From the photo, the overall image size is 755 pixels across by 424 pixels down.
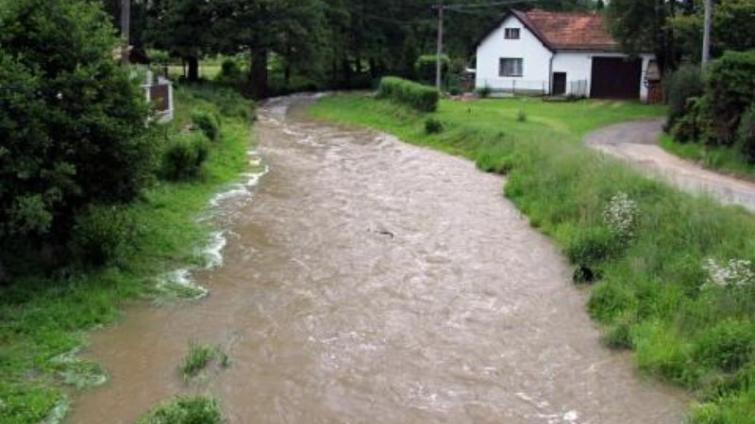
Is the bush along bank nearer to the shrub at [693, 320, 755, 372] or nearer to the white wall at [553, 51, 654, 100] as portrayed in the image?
the shrub at [693, 320, 755, 372]

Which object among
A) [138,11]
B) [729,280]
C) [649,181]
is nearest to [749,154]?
[649,181]

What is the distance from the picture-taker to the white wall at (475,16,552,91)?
55969 millimetres

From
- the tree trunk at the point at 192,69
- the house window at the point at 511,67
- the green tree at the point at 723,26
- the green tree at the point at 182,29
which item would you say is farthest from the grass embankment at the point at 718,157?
the tree trunk at the point at 192,69

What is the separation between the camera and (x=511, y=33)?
188 ft

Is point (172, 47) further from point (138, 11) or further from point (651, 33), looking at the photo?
point (651, 33)

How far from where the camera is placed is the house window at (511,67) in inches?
2246

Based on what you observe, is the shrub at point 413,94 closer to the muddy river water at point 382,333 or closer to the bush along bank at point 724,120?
the bush along bank at point 724,120

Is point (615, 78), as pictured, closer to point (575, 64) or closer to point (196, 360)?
point (575, 64)

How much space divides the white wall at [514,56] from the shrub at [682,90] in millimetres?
22898

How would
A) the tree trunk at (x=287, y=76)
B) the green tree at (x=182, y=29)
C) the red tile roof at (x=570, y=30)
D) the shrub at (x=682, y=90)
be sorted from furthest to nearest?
the tree trunk at (x=287, y=76)
the red tile roof at (x=570, y=30)
the green tree at (x=182, y=29)
the shrub at (x=682, y=90)

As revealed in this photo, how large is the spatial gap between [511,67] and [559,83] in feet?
12.2

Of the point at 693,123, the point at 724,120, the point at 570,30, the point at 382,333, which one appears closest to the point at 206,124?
the point at 693,123

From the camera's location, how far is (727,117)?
1065 inches

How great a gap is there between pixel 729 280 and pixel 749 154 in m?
14.3
